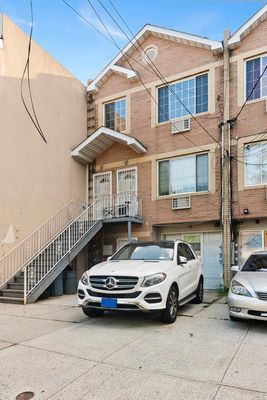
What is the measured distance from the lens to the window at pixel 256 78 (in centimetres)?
1216

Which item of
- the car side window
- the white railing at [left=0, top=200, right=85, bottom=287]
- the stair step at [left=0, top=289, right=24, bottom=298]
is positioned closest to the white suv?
the car side window

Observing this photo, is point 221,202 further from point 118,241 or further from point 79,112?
point 79,112

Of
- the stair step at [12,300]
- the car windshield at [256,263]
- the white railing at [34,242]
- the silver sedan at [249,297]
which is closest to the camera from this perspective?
the silver sedan at [249,297]

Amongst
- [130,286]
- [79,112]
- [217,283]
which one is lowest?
[217,283]

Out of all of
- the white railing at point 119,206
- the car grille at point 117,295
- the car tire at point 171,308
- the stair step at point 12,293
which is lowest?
the stair step at point 12,293

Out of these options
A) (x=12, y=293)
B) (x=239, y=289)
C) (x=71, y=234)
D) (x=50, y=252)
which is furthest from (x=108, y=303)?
(x=71, y=234)

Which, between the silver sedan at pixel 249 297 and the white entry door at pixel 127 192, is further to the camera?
the white entry door at pixel 127 192

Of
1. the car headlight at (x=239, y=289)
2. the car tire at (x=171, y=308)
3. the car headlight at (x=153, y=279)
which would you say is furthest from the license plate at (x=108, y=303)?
the car headlight at (x=239, y=289)

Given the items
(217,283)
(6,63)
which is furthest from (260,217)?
(6,63)

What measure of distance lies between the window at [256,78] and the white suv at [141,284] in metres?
7.35

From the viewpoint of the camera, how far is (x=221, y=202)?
1235 centimetres

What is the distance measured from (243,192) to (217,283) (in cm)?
350

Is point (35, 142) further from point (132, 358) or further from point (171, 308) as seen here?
point (132, 358)

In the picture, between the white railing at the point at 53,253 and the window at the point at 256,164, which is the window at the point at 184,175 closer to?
the window at the point at 256,164
